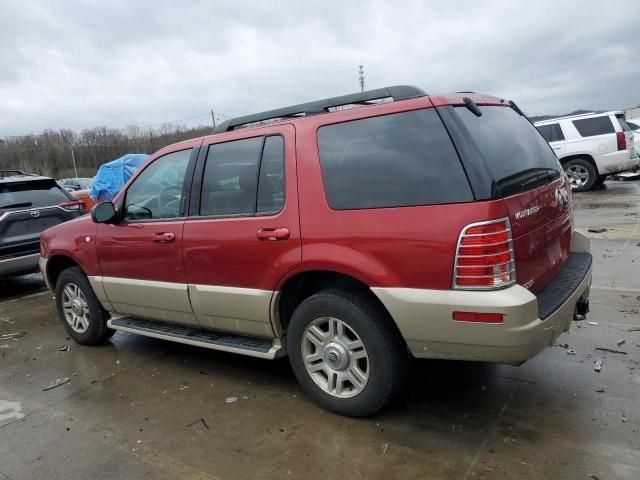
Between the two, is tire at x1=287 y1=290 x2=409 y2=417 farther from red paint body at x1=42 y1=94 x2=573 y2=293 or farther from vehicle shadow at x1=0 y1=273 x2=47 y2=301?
vehicle shadow at x1=0 y1=273 x2=47 y2=301

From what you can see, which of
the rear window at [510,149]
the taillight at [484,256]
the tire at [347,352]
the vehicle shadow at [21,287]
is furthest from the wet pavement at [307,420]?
the vehicle shadow at [21,287]

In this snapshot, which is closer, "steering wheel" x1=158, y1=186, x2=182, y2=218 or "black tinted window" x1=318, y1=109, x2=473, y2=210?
"black tinted window" x1=318, y1=109, x2=473, y2=210

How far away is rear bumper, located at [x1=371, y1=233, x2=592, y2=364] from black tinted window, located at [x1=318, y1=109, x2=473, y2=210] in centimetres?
50

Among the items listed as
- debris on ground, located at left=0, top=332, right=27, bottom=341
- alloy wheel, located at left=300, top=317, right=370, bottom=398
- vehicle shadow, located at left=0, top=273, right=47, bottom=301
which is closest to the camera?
alloy wheel, located at left=300, top=317, right=370, bottom=398

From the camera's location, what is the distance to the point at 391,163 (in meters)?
2.86

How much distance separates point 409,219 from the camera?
8.87 ft

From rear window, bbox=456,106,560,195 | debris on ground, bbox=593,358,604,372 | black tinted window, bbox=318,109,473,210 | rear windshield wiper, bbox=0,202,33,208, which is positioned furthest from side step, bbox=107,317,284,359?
rear windshield wiper, bbox=0,202,33,208

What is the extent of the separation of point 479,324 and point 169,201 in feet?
8.19

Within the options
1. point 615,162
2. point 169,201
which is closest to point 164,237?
point 169,201

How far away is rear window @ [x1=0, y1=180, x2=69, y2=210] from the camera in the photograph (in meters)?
7.10

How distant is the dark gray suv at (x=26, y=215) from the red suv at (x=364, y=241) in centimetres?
366

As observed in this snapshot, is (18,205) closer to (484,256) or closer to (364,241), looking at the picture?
(364,241)

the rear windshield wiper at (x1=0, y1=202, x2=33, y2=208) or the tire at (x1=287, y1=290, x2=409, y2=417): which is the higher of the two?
the rear windshield wiper at (x1=0, y1=202, x2=33, y2=208)

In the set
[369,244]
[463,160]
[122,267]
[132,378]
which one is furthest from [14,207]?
[463,160]
